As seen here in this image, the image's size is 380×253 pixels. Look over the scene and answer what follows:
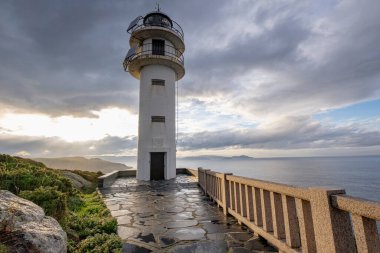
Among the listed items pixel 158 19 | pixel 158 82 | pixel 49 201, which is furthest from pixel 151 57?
pixel 49 201

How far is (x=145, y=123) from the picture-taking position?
1723 cm

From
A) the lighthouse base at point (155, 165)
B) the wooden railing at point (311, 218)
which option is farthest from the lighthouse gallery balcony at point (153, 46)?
the wooden railing at point (311, 218)

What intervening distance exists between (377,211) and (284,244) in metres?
2.01

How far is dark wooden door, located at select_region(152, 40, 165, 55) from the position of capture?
17844 mm

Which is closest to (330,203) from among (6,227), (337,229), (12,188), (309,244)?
(337,229)

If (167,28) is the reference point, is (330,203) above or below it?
below

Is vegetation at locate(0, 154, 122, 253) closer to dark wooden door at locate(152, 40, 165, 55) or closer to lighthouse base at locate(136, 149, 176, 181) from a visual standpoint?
lighthouse base at locate(136, 149, 176, 181)

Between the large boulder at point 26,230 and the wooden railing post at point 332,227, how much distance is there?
12.8 ft

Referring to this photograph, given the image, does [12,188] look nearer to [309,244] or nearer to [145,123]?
[309,244]

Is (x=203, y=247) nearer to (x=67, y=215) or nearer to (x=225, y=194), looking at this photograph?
(x=225, y=194)

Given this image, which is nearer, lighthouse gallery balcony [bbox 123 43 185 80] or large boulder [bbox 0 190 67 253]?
large boulder [bbox 0 190 67 253]

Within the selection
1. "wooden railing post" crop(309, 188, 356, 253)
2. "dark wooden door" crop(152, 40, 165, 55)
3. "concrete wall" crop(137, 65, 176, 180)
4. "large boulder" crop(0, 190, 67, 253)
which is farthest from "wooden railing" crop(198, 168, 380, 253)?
"dark wooden door" crop(152, 40, 165, 55)

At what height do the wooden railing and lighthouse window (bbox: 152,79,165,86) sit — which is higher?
lighthouse window (bbox: 152,79,165,86)

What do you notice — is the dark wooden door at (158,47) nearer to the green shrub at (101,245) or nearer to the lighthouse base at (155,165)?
the lighthouse base at (155,165)
